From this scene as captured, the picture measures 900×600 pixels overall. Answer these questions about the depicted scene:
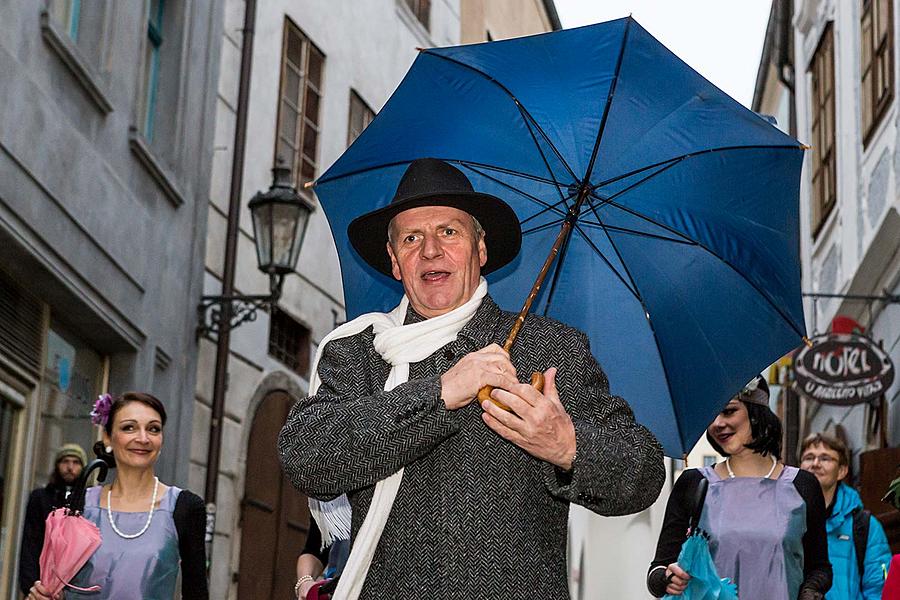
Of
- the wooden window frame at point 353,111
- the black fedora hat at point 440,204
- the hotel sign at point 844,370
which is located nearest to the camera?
the black fedora hat at point 440,204

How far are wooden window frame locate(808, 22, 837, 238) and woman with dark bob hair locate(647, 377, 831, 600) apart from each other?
43.6 ft

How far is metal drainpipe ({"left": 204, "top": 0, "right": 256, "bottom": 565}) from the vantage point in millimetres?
14273

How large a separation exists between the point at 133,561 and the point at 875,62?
11.7 meters

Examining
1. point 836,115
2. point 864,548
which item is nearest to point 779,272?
point 864,548

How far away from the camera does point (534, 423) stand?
12.0 feet

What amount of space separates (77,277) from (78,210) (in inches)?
19.1

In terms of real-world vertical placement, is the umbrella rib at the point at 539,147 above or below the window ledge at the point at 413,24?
below

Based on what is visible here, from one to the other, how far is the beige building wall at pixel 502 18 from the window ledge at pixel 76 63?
554 inches

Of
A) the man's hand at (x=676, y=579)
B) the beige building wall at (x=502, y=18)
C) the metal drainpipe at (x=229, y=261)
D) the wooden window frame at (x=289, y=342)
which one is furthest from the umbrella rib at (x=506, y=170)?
the beige building wall at (x=502, y=18)

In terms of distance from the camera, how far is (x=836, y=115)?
19.5m

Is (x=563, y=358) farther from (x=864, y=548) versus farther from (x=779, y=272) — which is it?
(x=864, y=548)

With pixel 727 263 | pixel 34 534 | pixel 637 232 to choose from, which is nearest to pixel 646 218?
pixel 637 232

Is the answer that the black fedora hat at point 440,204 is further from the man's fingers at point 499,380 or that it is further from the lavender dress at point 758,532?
the lavender dress at point 758,532

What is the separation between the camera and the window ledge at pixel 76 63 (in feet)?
35.1
